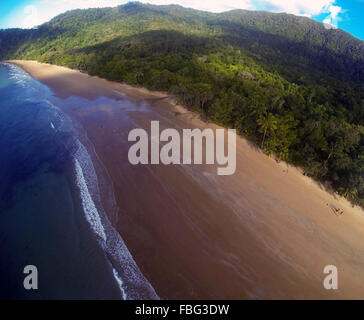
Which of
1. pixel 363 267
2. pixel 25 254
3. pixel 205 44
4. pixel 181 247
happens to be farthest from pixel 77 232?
pixel 205 44

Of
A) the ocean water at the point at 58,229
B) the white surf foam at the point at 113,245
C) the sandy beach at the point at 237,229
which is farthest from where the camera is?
the sandy beach at the point at 237,229

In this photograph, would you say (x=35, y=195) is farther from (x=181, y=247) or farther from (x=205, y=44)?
(x=205, y=44)

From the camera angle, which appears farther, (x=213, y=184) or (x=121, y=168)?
(x=121, y=168)

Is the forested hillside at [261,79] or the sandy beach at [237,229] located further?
the forested hillside at [261,79]

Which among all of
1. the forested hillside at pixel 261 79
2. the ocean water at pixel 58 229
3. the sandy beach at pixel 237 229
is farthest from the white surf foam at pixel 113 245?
the forested hillside at pixel 261 79

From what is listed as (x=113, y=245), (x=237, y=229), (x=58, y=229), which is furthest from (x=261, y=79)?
(x=58, y=229)

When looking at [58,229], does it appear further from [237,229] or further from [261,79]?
[261,79]

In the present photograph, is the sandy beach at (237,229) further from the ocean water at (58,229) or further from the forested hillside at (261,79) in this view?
the forested hillside at (261,79)
